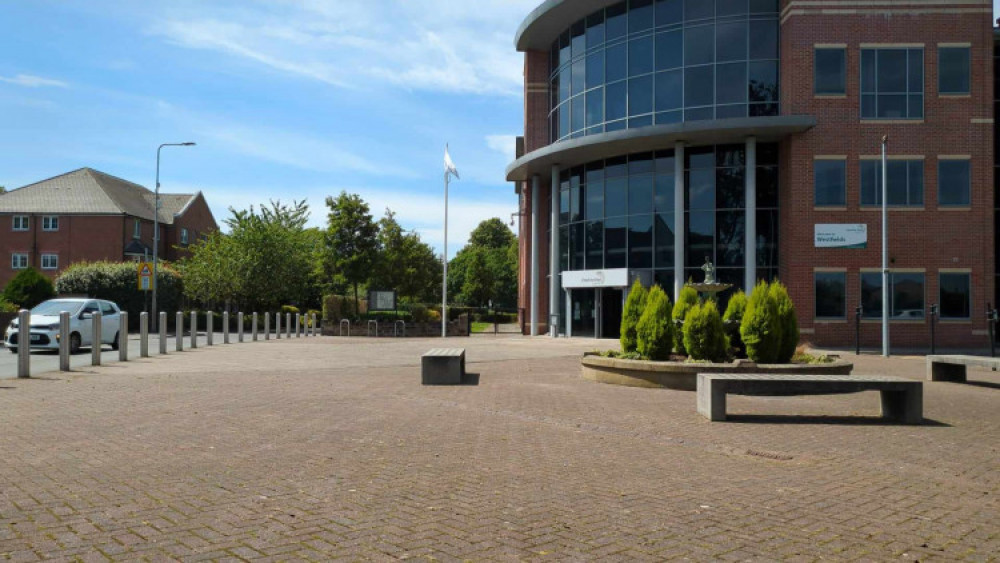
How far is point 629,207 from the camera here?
31109mm

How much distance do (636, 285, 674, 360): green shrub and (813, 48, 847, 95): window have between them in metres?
18.3

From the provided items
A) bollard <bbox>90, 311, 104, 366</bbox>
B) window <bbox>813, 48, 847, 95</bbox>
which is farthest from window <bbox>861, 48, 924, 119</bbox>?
bollard <bbox>90, 311, 104, 366</bbox>

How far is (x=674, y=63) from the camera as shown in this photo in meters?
29.4

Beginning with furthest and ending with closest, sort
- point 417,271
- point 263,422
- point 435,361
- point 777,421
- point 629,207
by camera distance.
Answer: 1. point 417,271
2. point 629,207
3. point 435,361
4. point 777,421
5. point 263,422

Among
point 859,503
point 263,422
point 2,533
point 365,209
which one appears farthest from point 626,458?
point 365,209

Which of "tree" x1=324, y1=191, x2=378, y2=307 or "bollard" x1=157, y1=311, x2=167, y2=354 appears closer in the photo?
"bollard" x1=157, y1=311, x2=167, y2=354

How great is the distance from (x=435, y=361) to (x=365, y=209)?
3938cm

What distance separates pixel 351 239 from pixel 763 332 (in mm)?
40394

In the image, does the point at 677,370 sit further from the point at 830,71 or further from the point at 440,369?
the point at 830,71

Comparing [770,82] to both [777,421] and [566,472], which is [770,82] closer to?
[777,421]

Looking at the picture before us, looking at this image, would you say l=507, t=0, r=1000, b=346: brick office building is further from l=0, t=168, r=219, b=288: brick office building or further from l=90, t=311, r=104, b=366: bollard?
l=0, t=168, r=219, b=288: brick office building

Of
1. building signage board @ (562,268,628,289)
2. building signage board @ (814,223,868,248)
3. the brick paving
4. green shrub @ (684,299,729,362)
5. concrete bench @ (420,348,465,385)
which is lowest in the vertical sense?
the brick paving

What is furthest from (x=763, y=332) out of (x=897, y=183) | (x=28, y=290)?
(x=28, y=290)

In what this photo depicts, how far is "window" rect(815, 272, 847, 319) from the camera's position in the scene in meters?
27.4
